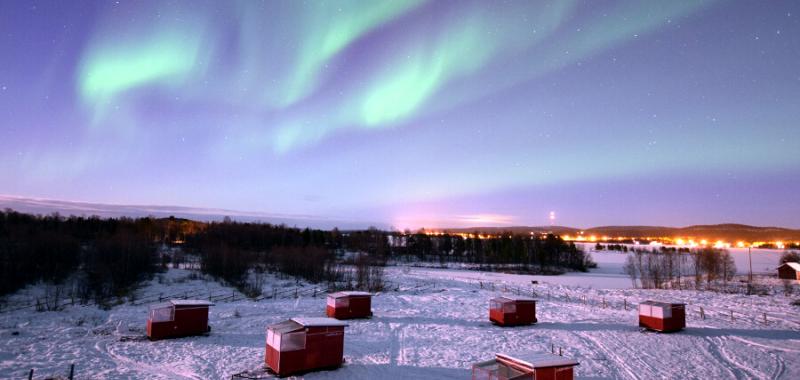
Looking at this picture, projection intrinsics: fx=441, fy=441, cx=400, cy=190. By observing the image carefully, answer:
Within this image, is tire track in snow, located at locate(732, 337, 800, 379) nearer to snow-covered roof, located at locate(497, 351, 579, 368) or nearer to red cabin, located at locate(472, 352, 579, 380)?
snow-covered roof, located at locate(497, 351, 579, 368)

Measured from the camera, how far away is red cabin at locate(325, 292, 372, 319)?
100 feet

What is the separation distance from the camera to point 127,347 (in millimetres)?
A: 22203

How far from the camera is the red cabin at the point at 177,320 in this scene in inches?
942

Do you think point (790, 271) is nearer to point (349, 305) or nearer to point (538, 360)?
point (349, 305)

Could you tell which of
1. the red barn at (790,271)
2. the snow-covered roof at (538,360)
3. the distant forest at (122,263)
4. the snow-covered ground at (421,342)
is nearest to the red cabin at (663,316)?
the snow-covered ground at (421,342)

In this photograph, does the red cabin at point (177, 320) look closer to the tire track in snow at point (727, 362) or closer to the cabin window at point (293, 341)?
the cabin window at point (293, 341)


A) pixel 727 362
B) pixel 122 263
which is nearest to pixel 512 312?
pixel 727 362

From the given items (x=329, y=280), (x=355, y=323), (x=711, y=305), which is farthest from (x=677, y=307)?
(x=329, y=280)

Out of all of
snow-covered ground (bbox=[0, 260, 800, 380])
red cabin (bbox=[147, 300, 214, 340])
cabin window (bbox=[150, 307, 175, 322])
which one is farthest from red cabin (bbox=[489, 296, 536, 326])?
cabin window (bbox=[150, 307, 175, 322])

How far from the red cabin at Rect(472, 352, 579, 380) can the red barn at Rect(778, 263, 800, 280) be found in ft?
238

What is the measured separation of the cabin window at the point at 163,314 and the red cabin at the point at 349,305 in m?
10.3

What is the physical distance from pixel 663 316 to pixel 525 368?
17072 mm

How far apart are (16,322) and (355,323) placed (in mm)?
22278

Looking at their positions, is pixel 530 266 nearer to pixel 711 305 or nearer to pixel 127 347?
pixel 711 305
